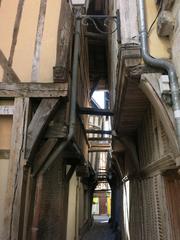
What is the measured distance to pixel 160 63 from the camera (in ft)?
7.84

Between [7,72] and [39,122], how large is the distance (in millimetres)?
1097

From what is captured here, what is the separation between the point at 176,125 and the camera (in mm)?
2074

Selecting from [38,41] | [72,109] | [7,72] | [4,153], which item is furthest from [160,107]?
[38,41]

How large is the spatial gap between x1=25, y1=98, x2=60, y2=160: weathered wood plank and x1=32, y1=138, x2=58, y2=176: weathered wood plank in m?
0.21

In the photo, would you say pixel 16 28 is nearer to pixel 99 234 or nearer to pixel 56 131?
pixel 56 131

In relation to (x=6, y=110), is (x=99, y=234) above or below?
below

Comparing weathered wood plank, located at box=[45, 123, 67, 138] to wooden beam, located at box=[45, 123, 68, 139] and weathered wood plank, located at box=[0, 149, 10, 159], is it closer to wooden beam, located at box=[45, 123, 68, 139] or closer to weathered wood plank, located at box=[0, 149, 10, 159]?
wooden beam, located at box=[45, 123, 68, 139]

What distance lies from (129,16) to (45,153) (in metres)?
2.34

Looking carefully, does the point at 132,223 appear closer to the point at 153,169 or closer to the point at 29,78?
the point at 153,169

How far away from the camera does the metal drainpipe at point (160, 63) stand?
2.10m

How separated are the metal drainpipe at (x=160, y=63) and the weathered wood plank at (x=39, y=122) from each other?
1.72m

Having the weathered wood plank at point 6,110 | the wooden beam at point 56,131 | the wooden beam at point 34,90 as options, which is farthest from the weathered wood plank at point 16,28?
the wooden beam at point 56,131

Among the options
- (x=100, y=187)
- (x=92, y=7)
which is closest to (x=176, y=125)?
(x=92, y=7)

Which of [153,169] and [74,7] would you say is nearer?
[153,169]
